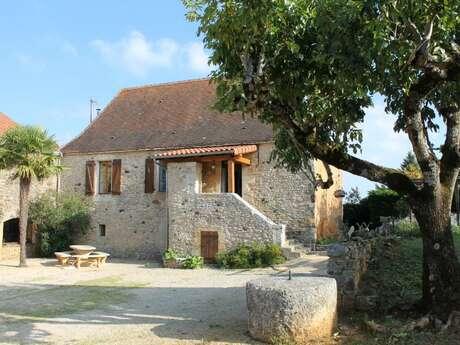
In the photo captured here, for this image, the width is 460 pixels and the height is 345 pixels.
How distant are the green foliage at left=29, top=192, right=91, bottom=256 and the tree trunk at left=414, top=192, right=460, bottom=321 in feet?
52.9

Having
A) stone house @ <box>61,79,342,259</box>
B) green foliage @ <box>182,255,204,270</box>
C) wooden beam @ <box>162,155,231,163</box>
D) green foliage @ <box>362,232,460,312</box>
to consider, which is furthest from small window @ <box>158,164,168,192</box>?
green foliage @ <box>362,232,460,312</box>

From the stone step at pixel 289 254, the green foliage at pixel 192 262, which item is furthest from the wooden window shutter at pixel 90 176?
the stone step at pixel 289 254

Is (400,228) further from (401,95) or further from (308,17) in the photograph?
(308,17)

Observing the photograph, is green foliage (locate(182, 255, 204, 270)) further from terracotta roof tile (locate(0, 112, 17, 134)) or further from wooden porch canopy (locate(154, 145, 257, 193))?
terracotta roof tile (locate(0, 112, 17, 134))

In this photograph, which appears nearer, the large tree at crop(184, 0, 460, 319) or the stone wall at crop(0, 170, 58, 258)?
the large tree at crop(184, 0, 460, 319)

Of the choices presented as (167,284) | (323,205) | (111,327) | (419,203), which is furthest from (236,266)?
(419,203)

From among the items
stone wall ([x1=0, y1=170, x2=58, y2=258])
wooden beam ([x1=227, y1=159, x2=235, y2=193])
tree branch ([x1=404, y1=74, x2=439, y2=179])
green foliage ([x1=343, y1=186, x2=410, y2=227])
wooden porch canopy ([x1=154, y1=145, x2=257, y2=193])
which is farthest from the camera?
green foliage ([x1=343, y1=186, x2=410, y2=227])

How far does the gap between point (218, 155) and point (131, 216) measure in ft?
17.7

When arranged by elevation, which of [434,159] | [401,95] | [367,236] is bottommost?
[367,236]

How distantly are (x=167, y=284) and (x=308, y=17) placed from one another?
8.43 meters

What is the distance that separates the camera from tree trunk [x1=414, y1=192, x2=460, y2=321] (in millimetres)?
6520

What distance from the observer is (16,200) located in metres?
19.8

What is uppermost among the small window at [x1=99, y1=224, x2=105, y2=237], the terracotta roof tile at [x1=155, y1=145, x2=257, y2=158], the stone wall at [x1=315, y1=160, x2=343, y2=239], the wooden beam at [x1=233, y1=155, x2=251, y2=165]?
the terracotta roof tile at [x1=155, y1=145, x2=257, y2=158]

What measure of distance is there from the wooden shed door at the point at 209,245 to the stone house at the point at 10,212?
7984mm
